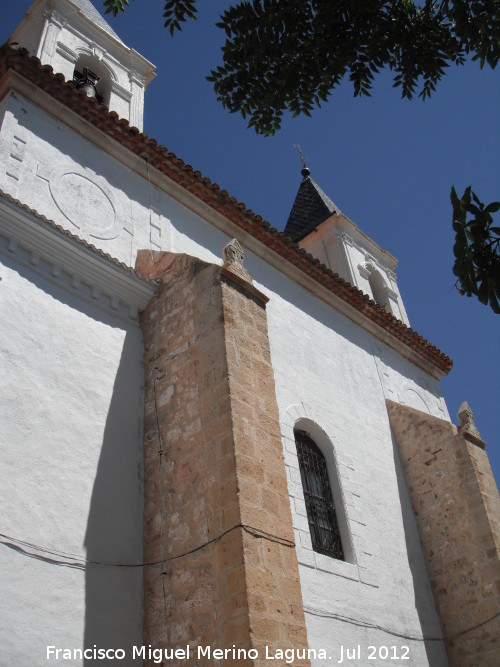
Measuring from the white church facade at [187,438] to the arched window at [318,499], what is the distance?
1.4 inches

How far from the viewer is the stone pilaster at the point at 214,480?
185 inches

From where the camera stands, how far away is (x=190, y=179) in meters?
9.08

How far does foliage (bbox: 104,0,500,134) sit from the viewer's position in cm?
417

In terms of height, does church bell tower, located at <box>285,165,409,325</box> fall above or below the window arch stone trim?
above

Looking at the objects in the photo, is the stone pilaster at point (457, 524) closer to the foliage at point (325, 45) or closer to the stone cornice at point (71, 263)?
the stone cornice at point (71, 263)

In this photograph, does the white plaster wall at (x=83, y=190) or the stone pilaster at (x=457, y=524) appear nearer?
the white plaster wall at (x=83, y=190)

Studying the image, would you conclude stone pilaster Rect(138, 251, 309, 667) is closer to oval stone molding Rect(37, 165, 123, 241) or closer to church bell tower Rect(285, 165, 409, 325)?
oval stone molding Rect(37, 165, 123, 241)

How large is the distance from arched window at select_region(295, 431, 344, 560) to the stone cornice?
2.84 m

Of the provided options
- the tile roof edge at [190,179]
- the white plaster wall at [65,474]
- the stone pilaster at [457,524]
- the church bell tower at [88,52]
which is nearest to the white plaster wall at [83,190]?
the tile roof edge at [190,179]

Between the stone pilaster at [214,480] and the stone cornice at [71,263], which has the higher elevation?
the stone cornice at [71,263]

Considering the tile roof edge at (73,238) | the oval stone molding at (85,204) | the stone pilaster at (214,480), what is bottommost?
the stone pilaster at (214,480)

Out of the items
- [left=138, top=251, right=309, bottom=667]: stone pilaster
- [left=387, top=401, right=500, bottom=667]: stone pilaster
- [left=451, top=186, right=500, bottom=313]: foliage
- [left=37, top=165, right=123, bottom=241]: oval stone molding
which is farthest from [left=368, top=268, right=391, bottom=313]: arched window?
[left=451, top=186, right=500, bottom=313]: foliage

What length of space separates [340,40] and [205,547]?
3.89 meters

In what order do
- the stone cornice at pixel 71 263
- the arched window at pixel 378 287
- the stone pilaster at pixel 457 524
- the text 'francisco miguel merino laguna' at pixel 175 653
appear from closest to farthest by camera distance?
the text 'francisco miguel merino laguna' at pixel 175 653
the stone cornice at pixel 71 263
the stone pilaster at pixel 457 524
the arched window at pixel 378 287
